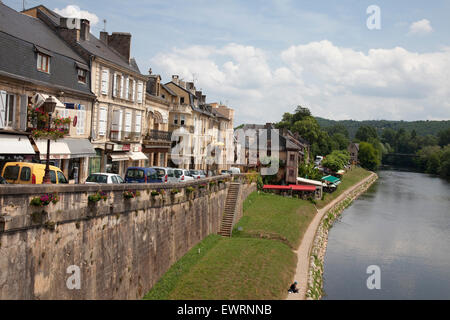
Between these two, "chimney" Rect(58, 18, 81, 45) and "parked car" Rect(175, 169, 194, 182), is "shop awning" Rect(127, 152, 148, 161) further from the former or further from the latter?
"chimney" Rect(58, 18, 81, 45)

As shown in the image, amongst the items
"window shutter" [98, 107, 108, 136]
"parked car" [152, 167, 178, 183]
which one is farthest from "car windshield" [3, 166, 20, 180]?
"window shutter" [98, 107, 108, 136]

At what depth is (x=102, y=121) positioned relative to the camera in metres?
28.6

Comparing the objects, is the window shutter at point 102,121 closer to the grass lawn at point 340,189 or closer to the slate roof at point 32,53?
the slate roof at point 32,53

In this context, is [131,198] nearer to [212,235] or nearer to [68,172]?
[68,172]

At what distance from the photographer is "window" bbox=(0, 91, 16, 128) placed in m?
18.9

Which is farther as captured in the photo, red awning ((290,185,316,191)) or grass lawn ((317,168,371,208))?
grass lawn ((317,168,371,208))

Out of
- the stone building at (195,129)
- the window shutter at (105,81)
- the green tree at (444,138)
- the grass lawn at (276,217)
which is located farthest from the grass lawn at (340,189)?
the green tree at (444,138)

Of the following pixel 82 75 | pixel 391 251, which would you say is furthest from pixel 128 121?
pixel 391 251

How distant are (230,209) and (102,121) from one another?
12442mm

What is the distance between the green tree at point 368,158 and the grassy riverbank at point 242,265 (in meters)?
97.0

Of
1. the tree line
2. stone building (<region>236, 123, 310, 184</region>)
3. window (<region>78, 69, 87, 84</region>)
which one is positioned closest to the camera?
window (<region>78, 69, 87, 84</region>)

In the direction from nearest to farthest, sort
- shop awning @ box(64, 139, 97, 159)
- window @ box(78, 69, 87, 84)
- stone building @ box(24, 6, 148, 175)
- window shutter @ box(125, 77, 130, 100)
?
1. shop awning @ box(64, 139, 97, 159)
2. window @ box(78, 69, 87, 84)
3. stone building @ box(24, 6, 148, 175)
4. window shutter @ box(125, 77, 130, 100)

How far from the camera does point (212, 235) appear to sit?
29.6m

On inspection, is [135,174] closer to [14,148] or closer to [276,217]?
[14,148]
